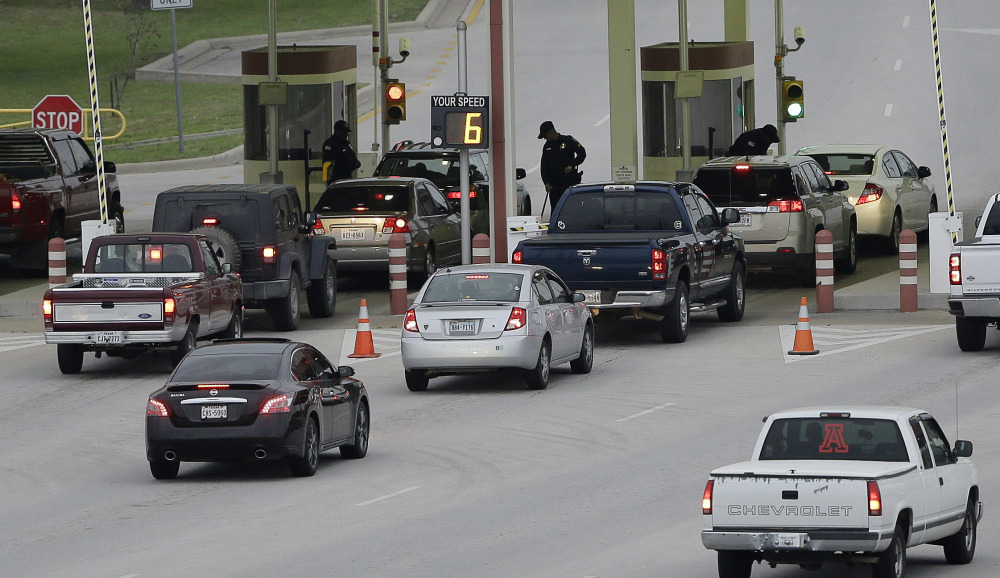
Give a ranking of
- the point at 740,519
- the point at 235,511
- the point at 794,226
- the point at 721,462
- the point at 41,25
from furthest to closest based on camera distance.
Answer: the point at 41,25
the point at 794,226
the point at 721,462
the point at 235,511
the point at 740,519

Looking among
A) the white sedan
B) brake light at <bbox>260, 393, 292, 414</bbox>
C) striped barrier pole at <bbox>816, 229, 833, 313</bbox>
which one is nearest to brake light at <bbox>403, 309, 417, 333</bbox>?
brake light at <bbox>260, 393, 292, 414</bbox>

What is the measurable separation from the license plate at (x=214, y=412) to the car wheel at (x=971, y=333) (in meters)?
9.65

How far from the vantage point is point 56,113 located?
36.6 metres

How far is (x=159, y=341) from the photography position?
2203 cm

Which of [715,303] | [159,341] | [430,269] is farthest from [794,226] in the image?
[159,341]

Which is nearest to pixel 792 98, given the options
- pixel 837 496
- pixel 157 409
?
pixel 157 409

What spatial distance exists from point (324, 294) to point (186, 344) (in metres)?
4.94

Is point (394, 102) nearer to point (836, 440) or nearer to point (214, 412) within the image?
point (214, 412)

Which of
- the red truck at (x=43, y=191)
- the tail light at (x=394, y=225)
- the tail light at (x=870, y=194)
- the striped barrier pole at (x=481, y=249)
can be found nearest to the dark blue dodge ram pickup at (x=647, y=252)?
the striped barrier pole at (x=481, y=249)

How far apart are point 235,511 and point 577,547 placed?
2946 millimetres

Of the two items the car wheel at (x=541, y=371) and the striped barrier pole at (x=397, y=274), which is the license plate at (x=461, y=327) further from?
the striped barrier pole at (x=397, y=274)

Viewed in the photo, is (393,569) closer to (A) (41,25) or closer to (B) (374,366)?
(B) (374,366)

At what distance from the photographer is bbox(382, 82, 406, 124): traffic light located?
3491 centimetres

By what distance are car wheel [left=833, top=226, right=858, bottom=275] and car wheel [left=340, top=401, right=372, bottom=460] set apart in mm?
13818
